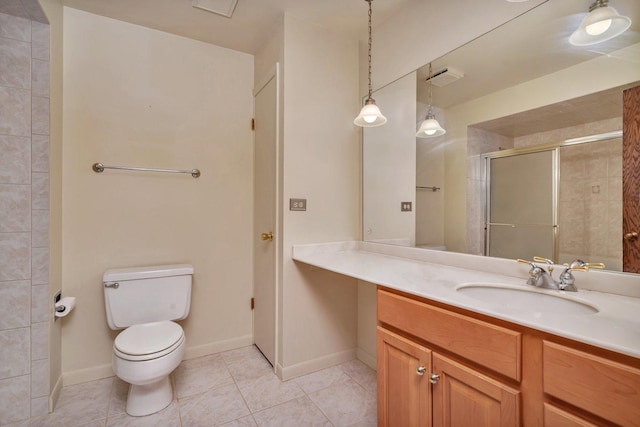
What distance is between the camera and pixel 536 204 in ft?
4.27

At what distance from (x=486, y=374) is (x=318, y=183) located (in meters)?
1.42

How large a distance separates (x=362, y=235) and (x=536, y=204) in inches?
43.8

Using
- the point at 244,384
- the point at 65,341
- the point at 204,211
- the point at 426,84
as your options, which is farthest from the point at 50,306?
the point at 426,84

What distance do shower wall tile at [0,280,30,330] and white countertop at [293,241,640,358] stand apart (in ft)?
4.73

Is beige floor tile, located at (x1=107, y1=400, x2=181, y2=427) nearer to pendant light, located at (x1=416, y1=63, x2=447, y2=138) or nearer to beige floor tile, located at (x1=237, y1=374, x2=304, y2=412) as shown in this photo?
beige floor tile, located at (x1=237, y1=374, x2=304, y2=412)

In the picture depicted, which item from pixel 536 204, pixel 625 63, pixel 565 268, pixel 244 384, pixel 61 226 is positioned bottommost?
pixel 244 384

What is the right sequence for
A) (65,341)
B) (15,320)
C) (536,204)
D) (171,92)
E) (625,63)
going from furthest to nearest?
(171,92) < (65,341) < (15,320) < (536,204) < (625,63)

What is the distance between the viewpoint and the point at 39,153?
158 cm

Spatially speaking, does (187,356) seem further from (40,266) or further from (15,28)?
(15,28)

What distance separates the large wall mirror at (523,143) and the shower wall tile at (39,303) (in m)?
2.03

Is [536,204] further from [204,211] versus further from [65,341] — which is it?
[65,341]

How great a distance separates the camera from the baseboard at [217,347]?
2166 mm

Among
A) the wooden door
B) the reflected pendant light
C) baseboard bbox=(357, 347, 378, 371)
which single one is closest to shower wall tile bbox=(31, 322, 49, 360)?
baseboard bbox=(357, 347, 378, 371)

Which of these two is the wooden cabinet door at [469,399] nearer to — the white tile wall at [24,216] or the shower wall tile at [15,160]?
the white tile wall at [24,216]
